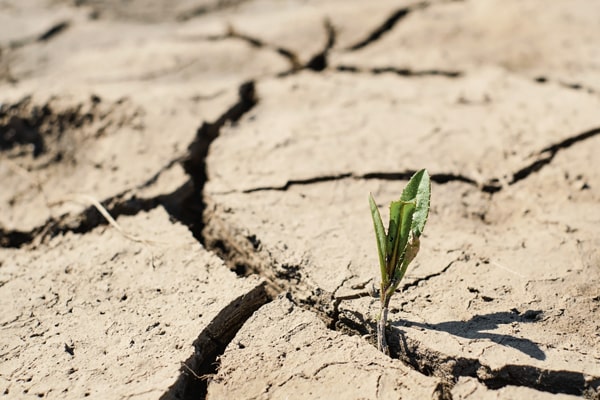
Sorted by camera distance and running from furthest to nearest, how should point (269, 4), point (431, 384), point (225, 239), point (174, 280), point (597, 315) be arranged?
point (269, 4) → point (225, 239) → point (174, 280) → point (597, 315) → point (431, 384)

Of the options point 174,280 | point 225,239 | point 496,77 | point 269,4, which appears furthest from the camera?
point 269,4

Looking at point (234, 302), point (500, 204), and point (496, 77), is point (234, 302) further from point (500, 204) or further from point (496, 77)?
point (496, 77)

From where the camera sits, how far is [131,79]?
256 centimetres

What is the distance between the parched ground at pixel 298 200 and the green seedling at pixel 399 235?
116 mm

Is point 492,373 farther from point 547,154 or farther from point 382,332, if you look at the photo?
point 547,154

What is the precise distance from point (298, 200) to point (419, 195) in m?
0.57

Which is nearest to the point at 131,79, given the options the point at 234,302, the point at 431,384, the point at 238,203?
the point at 238,203

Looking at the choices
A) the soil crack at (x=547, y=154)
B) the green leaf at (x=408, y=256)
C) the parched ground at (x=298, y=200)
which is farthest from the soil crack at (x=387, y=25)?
the green leaf at (x=408, y=256)

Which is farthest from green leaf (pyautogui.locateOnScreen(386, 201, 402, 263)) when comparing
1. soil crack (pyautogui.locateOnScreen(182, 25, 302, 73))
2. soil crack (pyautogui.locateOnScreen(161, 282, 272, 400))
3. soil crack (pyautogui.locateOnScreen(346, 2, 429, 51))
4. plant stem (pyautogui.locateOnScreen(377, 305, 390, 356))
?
soil crack (pyautogui.locateOnScreen(346, 2, 429, 51))

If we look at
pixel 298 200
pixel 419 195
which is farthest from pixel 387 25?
pixel 419 195

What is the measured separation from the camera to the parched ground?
52.2 inches

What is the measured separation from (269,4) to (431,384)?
2.59 metres

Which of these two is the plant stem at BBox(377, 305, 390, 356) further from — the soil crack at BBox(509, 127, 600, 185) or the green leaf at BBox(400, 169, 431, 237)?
the soil crack at BBox(509, 127, 600, 185)

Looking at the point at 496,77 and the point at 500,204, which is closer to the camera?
the point at 500,204
